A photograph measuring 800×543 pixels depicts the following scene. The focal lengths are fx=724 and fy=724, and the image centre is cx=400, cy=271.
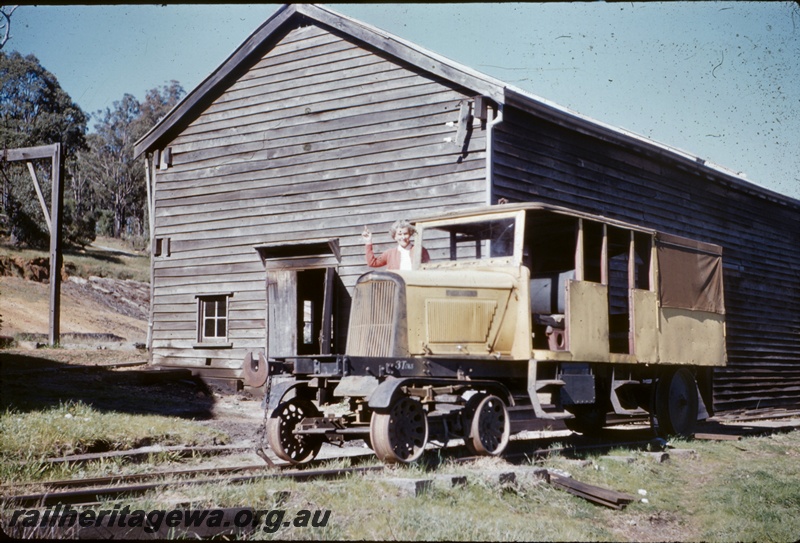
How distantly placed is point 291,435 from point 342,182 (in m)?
7.46

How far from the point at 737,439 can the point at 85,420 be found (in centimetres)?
894

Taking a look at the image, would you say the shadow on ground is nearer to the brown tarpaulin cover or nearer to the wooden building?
the wooden building

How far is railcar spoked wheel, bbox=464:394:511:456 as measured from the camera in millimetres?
7125

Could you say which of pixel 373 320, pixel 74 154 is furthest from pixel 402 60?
pixel 74 154

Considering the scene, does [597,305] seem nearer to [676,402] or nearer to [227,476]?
[676,402]

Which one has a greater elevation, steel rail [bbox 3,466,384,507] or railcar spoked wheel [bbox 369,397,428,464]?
railcar spoked wheel [bbox 369,397,428,464]

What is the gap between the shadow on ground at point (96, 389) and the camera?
420 inches

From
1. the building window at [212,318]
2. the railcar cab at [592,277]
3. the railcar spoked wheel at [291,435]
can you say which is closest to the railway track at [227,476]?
the railcar spoked wheel at [291,435]

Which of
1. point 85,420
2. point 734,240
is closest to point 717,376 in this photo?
point 734,240

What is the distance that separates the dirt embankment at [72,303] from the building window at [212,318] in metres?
11.9

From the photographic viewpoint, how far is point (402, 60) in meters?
13.3

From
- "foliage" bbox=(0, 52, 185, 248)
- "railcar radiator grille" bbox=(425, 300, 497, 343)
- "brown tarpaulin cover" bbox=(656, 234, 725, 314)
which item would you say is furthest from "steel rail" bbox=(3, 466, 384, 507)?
"foliage" bbox=(0, 52, 185, 248)

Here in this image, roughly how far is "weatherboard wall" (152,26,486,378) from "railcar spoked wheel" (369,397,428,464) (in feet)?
19.2

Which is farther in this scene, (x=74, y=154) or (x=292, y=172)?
(x=74, y=154)
